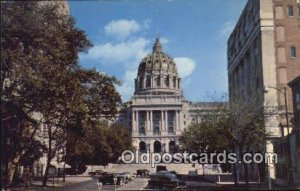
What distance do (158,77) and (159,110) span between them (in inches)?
409

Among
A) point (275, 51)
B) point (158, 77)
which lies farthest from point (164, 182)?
point (158, 77)

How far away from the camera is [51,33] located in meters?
31.0

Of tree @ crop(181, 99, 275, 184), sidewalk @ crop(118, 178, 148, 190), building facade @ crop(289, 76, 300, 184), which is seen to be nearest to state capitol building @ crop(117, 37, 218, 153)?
sidewalk @ crop(118, 178, 148, 190)

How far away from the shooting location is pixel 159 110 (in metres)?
148

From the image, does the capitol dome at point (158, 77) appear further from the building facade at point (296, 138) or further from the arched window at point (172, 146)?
the building facade at point (296, 138)

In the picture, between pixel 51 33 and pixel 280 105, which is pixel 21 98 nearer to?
pixel 51 33

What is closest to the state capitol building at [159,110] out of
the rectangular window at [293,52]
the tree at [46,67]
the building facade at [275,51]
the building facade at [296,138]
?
the building facade at [275,51]

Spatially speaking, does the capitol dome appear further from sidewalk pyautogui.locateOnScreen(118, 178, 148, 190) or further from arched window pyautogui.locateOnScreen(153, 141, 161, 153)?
sidewalk pyautogui.locateOnScreen(118, 178, 148, 190)

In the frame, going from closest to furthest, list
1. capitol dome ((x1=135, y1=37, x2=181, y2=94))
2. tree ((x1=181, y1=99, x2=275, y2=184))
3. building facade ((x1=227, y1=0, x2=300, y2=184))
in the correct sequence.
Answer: tree ((x1=181, y1=99, x2=275, y2=184)) < building facade ((x1=227, y1=0, x2=300, y2=184)) < capitol dome ((x1=135, y1=37, x2=181, y2=94))

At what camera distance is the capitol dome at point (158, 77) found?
142m

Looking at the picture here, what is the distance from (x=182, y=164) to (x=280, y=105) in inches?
1554

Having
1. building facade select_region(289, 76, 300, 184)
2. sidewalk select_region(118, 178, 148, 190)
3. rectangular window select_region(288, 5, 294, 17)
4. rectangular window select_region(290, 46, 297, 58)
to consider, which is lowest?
sidewalk select_region(118, 178, 148, 190)

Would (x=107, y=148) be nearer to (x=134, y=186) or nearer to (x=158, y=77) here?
(x=134, y=186)

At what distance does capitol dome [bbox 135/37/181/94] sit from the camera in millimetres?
141925
